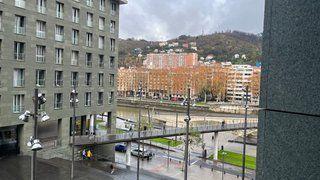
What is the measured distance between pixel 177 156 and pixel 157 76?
361 feet

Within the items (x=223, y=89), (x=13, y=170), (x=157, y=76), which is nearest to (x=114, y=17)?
(x=13, y=170)

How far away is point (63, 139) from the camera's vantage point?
114 ft

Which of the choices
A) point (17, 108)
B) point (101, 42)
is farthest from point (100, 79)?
point (17, 108)

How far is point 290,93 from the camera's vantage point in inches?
136

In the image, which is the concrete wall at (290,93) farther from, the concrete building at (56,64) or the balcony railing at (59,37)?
the balcony railing at (59,37)

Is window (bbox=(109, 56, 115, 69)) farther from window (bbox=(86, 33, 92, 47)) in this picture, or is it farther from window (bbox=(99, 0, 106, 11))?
window (bbox=(99, 0, 106, 11))

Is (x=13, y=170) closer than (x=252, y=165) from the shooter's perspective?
Yes

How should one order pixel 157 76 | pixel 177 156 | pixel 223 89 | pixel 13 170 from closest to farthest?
pixel 13 170 → pixel 177 156 → pixel 223 89 → pixel 157 76

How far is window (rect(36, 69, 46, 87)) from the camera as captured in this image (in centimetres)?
3178

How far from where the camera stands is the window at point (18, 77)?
29728 mm

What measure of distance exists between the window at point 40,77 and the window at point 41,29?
3.12m

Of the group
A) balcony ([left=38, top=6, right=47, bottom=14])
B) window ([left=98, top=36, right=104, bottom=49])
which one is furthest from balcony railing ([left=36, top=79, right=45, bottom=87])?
window ([left=98, top=36, right=104, bottom=49])

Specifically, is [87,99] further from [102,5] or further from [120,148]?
[120,148]

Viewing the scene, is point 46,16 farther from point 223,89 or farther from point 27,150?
point 223,89
